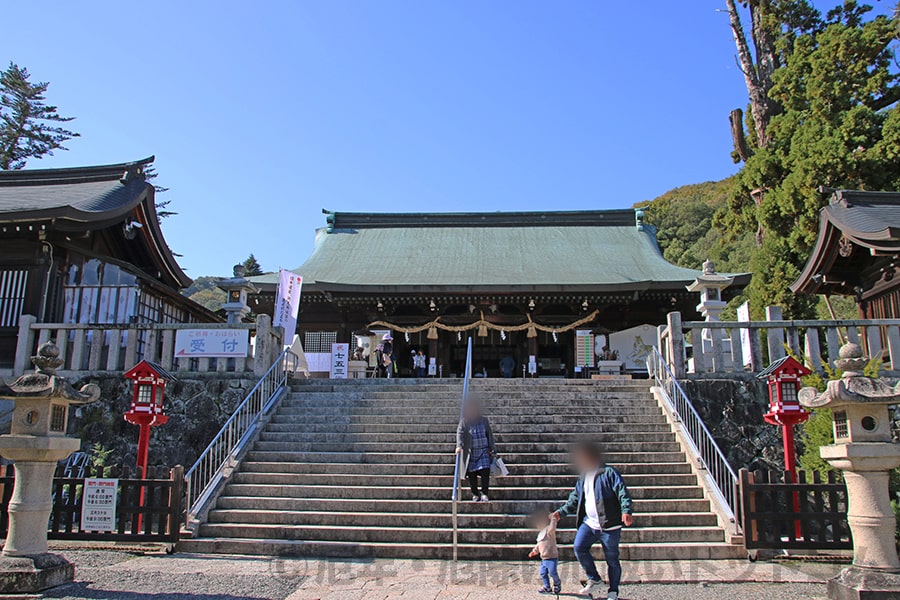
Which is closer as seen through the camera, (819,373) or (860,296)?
(819,373)

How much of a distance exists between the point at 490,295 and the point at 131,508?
36.9 ft

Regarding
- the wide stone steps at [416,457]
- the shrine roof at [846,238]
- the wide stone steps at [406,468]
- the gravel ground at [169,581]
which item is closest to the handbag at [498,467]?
the wide stone steps at [406,468]

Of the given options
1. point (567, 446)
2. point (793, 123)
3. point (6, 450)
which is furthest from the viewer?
point (793, 123)

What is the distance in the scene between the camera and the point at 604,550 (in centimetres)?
586

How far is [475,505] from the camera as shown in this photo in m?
8.55

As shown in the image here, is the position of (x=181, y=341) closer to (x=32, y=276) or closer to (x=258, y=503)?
(x=32, y=276)

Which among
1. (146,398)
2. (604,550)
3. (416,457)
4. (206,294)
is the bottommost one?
(604,550)

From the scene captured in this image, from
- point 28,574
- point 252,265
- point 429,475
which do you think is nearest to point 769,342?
point 429,475

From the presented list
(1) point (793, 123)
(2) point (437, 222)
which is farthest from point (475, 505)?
(1) point (793, 123)

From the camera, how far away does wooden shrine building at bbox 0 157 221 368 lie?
12.8 m

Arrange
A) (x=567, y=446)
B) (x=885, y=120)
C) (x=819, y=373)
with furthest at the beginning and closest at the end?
(x=885, y=120) < (x=819, y=373) < (x=567, y=446)

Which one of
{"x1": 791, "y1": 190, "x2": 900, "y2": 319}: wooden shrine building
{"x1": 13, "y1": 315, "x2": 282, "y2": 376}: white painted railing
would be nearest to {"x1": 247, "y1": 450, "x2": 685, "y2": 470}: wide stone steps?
{"x1": 13, "y1": 315, "x2": 282, "y2": 376}: white painted railing

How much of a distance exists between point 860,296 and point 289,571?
13358 mm

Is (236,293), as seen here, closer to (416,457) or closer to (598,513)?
(416,457)
